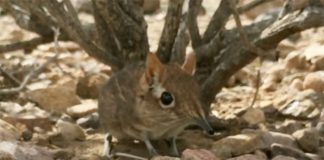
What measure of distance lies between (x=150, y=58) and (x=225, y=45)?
37.3 inches

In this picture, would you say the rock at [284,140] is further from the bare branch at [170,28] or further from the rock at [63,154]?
the rock at [63,154]

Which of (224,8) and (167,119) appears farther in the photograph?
(224,8)

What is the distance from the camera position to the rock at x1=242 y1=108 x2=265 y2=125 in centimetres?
546

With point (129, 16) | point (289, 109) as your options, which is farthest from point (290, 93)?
point (129, 16)

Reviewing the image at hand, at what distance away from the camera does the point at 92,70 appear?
671 centimetres

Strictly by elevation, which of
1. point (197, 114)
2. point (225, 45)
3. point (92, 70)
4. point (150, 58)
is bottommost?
point (197, 114)

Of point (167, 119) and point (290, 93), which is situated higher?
point (290, 93)

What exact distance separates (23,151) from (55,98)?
1.41 m

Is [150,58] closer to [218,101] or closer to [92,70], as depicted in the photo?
[218,101]

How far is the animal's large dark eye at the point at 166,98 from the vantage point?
458 centimetres

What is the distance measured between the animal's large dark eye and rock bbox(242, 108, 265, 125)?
0.96 metres

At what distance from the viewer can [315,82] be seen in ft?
19.7

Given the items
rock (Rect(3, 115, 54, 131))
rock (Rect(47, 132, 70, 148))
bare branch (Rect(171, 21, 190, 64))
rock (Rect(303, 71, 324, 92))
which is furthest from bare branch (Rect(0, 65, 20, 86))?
rock (Rect(303, 71, 324, 92))

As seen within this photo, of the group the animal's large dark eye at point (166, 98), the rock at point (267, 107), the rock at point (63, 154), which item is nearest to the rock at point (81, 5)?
the rock at point (267, 107)
